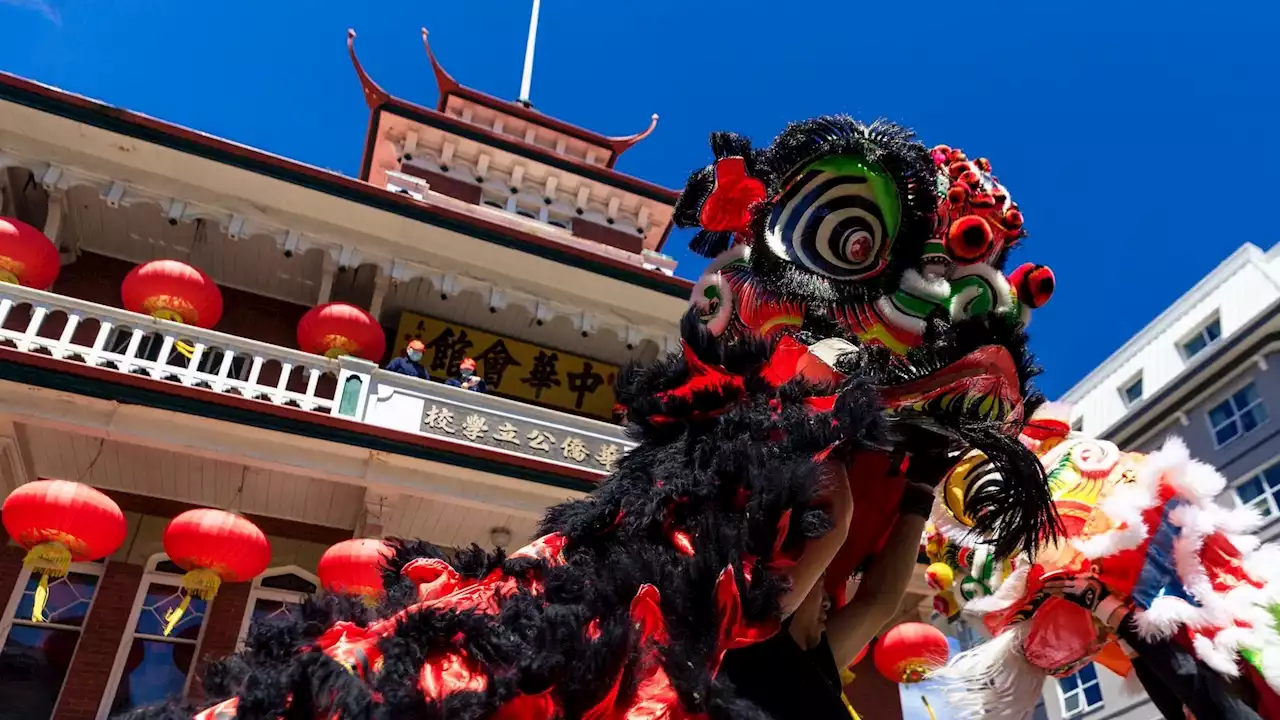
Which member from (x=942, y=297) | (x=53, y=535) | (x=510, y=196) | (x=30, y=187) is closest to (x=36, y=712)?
(x=53, y=535)


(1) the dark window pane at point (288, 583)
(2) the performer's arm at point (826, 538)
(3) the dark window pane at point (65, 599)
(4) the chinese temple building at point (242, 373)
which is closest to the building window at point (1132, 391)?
(4) the chinese temple building at point (242, 373)

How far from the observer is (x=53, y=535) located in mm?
5180

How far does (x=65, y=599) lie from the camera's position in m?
6.69

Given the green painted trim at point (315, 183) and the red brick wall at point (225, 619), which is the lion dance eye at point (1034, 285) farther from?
the green painted trim at point (315, 183)

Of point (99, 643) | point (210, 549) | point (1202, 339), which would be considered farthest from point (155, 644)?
point (1202, 339)

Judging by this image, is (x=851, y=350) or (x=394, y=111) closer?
(x=851, y=350)

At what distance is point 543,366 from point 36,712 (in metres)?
5.30

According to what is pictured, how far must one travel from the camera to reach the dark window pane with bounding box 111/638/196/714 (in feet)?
21.1

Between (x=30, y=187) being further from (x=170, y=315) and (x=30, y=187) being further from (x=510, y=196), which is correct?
(x=510, y=196)

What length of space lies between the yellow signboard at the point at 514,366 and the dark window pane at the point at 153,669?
348 centimetres

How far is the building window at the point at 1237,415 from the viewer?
60.6 feet

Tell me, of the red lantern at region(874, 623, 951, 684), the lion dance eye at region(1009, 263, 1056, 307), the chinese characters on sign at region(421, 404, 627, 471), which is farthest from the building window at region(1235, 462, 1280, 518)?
the lion dance eye at region(1009, 263, 1056, 307)

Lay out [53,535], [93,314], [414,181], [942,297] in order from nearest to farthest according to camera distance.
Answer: [942,297] → [53,535] → [93,314] → [414,181]

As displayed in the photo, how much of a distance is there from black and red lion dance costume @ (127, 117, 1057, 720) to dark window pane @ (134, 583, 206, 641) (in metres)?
6.27
